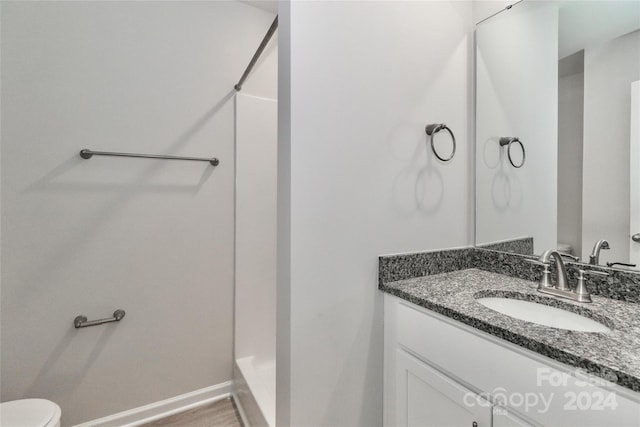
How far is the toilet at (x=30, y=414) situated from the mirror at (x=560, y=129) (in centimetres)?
201

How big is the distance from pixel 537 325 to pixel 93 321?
1978 mm

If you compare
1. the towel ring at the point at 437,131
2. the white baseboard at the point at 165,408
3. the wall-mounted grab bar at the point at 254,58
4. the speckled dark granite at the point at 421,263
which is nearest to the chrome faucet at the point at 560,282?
the speckled dark granite at the point at 421,263

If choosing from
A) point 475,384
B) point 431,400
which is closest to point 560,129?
point 475,384

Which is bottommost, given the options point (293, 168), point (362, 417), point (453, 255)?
point (362, 417)

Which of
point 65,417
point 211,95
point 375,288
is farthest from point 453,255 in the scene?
point 65,417

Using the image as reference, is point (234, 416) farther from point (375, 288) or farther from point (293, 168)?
point (293, 168)

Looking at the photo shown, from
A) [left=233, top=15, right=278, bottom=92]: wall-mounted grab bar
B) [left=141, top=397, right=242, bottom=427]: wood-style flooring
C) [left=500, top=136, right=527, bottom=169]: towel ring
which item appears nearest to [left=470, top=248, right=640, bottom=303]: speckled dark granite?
[left=500, top=136, right=527, bottom=169]: towel ring

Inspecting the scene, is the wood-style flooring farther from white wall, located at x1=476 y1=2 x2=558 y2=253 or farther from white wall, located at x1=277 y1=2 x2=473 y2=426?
white wall, located at x1=476 y1=2 x2=558 y2=253

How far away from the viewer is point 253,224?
6.53 ft

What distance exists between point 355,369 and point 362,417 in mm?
202

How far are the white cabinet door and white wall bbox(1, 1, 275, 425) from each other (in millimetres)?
1259

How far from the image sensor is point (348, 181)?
1086 millimetres

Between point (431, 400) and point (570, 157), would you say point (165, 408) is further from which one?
point (570, 157)

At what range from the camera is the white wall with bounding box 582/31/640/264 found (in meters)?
0.97
